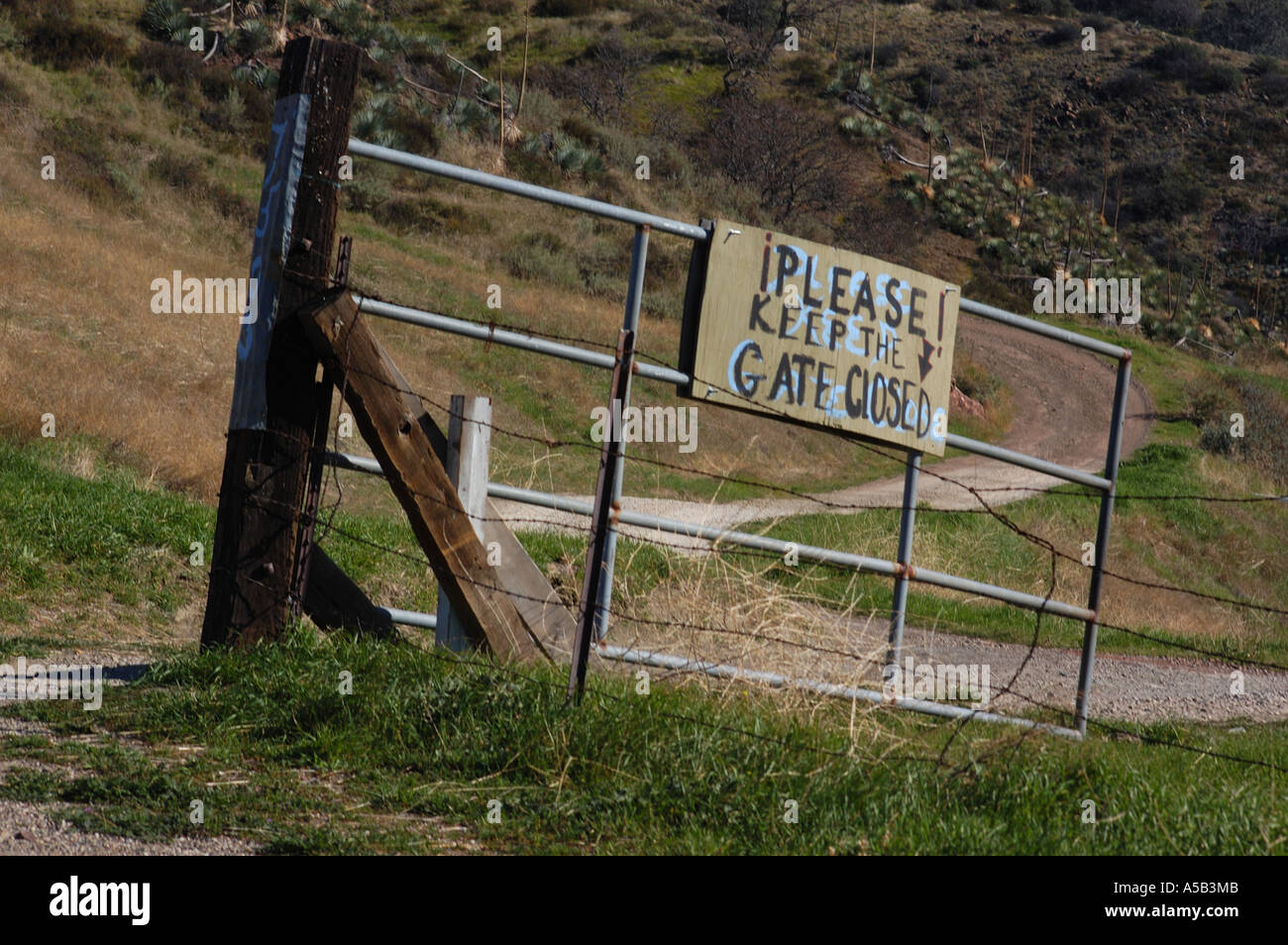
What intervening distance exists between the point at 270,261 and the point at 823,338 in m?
2.29

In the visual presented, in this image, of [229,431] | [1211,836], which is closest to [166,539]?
[229,431]

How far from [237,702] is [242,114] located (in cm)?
2523

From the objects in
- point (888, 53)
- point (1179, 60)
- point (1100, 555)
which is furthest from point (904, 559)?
point (1179, 60)

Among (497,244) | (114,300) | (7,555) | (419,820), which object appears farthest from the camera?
(497,244)

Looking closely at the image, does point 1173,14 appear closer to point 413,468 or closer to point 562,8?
point 562,8

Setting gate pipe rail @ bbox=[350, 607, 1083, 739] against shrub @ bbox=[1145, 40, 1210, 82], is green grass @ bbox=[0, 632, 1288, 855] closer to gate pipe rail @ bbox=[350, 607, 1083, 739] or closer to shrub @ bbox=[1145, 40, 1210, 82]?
gate pipe rail @ bbox=[350, 607, 1083, 739]

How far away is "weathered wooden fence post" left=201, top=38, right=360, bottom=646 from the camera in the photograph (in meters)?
4.69

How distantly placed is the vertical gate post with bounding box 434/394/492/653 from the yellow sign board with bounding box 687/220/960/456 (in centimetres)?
87

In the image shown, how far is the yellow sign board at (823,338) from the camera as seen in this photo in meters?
5.17

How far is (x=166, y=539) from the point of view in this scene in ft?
24.5

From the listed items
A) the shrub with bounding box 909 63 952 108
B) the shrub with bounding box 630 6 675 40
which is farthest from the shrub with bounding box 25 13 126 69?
the shrub with bounding box 909 63 952 108

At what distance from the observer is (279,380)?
15.5 feet

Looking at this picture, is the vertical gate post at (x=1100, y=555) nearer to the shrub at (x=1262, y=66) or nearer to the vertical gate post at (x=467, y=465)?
the vertical gate post at (x=467, y=465)

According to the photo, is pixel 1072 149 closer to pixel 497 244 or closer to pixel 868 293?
pixel 497 244
